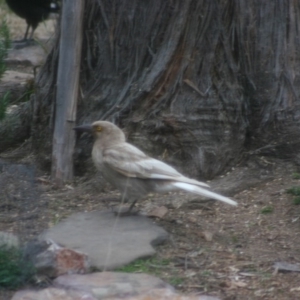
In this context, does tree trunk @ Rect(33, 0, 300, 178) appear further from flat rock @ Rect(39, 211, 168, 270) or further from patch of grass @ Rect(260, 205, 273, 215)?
flat rock @ Rect(39, 211, 168, 270)

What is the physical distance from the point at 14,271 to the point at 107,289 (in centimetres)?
54

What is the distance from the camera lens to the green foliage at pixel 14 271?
4840mm

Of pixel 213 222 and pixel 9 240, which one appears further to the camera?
pixel 213 222

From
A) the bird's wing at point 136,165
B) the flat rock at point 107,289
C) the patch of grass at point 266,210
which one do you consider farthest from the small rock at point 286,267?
the patch of grass at point 266,210

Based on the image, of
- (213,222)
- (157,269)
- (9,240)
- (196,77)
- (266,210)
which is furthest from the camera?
(196,77)

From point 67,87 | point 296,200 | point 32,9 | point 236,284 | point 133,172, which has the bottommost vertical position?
point 236,284

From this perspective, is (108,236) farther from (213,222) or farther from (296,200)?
(296,200)

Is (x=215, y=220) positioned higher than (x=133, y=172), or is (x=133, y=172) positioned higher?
(x=133, y=172)

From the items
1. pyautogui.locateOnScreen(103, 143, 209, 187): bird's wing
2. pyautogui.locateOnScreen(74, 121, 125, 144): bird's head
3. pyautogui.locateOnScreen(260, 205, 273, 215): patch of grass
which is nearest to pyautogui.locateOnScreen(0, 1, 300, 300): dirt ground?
pyautogui.locateOnScreen(260, 205, 273, 215): patch of grass

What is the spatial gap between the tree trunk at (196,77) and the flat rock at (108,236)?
96 centimetres

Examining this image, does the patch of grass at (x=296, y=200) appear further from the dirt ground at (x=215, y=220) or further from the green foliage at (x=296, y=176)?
the green foliage at (x=296, y=176)

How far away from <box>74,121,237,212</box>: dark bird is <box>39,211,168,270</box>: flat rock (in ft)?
0.73

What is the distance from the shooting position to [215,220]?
6180 mm

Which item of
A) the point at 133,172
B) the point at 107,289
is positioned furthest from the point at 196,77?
the point at 107,289
